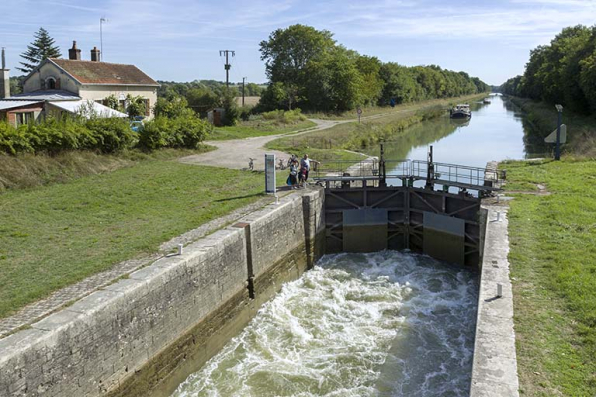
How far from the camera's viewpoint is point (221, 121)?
40.4m

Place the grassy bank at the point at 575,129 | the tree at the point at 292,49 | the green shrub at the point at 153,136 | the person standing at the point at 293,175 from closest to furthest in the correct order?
1. the person standing at the point at 293,175
2. the green shrub at the point at 153,136
3. the grassy bank at the point at 575,129
4. the tree at the point at 292,49

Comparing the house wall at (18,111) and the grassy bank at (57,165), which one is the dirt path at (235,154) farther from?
the house wall at (18,111)

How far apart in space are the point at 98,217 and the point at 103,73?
72.6 ft

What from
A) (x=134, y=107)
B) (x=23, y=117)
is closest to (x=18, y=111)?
(x=23, y=117)

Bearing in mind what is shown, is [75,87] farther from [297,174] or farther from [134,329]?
[134,329]

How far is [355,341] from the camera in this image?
39.6ft

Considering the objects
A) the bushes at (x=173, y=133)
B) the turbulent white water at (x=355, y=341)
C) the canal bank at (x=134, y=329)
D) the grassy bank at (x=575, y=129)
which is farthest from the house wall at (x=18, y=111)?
the grassy bank at (x=575, y=129)

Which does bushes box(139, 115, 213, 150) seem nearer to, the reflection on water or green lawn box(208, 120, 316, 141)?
green lawn box(208, 120, 316, 141)

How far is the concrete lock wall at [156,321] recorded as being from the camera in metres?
7.55

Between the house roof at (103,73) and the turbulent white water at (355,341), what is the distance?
22.1 m

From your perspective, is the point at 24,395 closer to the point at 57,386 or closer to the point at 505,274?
the point at 57,386

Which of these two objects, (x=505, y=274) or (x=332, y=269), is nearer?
(x=505, y=274)

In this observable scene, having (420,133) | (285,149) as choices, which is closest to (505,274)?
(285,149)

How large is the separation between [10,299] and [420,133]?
155 ft
